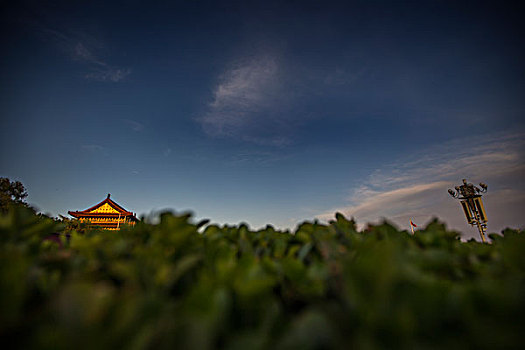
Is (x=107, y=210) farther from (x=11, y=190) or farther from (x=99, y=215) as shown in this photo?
(x=11, y=190)

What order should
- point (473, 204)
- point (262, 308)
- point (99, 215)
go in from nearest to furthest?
point (262, 308)
point (473, 204)
point (99, 215)

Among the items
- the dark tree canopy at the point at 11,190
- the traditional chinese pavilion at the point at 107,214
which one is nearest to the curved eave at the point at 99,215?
the traditional chinese pavilion at the point at 107,214

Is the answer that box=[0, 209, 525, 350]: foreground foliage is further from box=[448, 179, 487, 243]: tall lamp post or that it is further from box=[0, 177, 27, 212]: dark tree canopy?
box=[0, 177, 27, 212]: dark tree canopy

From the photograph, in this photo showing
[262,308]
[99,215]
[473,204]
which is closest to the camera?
[262,308]

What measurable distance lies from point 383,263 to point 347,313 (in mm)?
209

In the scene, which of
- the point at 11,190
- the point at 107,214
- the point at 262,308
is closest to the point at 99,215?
the point at 107,214

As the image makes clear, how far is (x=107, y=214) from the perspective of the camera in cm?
3044

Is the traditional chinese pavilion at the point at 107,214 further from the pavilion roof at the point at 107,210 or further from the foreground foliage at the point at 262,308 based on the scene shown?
the foreground foliage at the point at 262,308

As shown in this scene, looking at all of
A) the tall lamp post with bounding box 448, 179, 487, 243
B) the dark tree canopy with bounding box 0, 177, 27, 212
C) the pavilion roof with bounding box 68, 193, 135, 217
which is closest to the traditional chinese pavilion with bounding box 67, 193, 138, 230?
the pavilion roof with bounding box 68, 193, 135, 217

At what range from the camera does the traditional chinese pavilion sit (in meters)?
29.2

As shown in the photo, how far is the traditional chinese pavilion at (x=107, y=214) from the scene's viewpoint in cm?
2917

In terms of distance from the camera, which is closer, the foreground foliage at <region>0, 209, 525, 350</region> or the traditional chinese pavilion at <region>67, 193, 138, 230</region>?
the foreground foliage at <region>0, 209, 525, 350</region>

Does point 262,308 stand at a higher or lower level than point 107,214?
lower

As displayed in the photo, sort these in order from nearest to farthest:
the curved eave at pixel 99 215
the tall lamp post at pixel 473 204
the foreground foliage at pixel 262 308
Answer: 1. the foreground foliage at pixel 262 308
2. the tall lamp post at pixel 473 204
3. the curved eave at pixel 99 215
